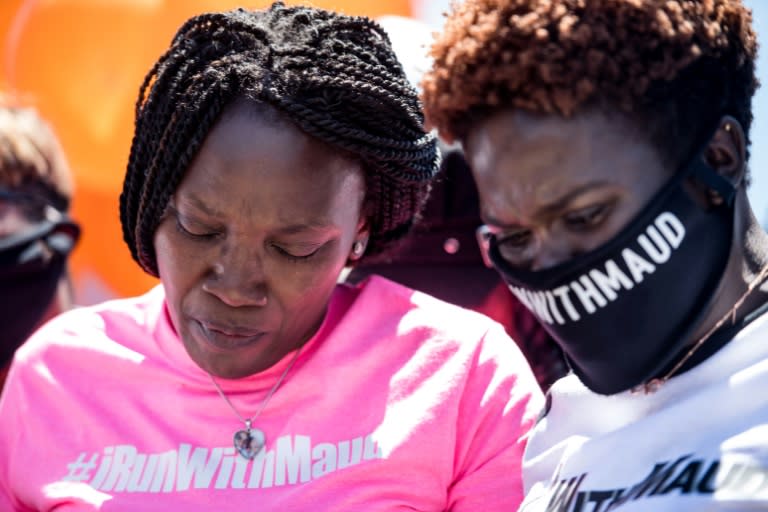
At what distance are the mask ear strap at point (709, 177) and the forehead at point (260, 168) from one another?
0.75 m

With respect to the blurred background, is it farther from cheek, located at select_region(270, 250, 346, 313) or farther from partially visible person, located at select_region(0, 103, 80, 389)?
cheek, located at select_region(270, 250, 346, 313)

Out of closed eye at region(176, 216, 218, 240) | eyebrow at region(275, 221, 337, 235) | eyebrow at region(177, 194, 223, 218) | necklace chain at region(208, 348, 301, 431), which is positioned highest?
eyebrow at region(177, 194, 223, 218)

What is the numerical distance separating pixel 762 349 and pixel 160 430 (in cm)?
125

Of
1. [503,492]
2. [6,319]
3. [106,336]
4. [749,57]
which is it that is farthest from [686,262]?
[6,319]

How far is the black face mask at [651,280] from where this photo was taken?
1524 millimetres

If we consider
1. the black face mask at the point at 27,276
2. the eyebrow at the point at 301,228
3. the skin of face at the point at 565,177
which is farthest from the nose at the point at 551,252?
the black face mask at the point at 27,276

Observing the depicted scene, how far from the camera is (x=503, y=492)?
2018 mm

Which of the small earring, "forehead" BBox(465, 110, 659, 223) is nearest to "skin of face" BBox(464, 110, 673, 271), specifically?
"forehead" BBox(465, 110, 659, 223)

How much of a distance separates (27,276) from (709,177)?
2316 mm

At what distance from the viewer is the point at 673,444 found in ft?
5.11

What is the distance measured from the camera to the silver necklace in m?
2.09

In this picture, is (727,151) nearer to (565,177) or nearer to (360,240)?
(565,177)

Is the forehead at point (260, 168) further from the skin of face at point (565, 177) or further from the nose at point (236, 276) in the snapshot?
the skin of face at point (565, 177)

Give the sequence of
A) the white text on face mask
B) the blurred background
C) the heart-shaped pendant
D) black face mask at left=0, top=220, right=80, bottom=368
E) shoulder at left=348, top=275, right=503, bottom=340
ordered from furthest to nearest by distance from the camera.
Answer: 1. the blurred background
2. black face mask at left=0, top=220, right=80, bottom=368
3. shoulder at left=348, top=275, right=503, bottom=340
4. the heart-shaped pendant
5. the white text on face mask
